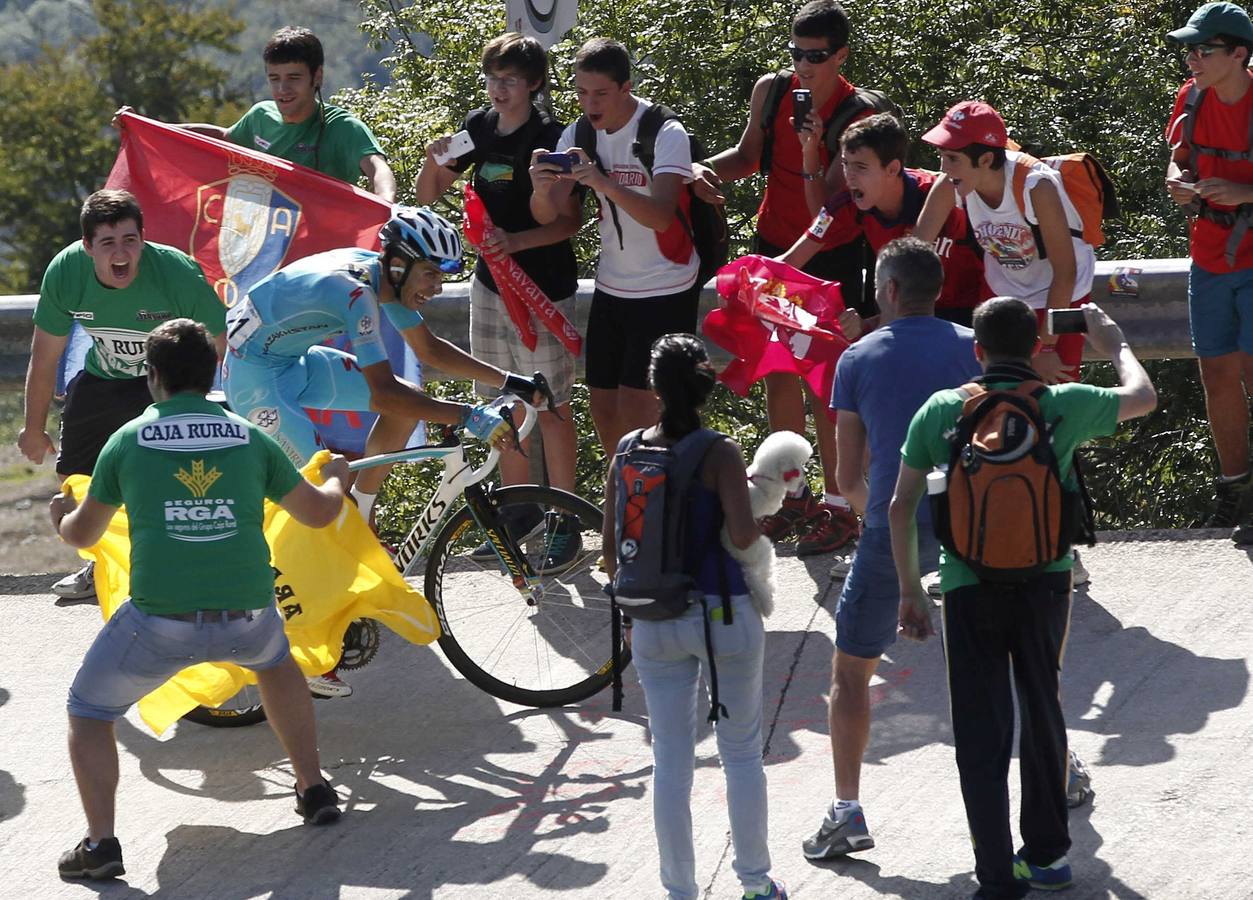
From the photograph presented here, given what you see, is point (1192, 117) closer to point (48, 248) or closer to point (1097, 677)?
point (1097, 677)

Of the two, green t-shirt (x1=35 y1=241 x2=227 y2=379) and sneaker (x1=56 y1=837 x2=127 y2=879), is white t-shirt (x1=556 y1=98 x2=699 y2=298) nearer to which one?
green t-shirt (x1=35 y1=241 x2=227 y2=379)

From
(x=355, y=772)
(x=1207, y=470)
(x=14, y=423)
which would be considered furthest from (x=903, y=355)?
(x=14, y=423)

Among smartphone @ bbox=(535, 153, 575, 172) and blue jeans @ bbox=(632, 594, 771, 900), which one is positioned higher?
smartphone @ bbox=(535, 153, 575, 172)

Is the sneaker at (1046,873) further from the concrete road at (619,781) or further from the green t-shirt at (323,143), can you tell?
the green t-shirt at (323,143)

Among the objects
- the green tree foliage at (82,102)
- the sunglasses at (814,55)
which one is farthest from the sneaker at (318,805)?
the green tree foliage at (82,102)

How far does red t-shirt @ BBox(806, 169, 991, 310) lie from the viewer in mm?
6516

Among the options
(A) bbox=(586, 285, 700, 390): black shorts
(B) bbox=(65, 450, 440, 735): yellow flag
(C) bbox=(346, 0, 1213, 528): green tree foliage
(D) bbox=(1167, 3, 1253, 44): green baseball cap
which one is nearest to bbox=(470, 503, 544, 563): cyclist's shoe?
(B) bbox=(65, 450, 440, 735): yellow flag

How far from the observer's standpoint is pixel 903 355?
4.79m

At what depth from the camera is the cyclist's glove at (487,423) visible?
5945mm

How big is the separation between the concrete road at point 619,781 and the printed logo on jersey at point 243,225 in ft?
6.10

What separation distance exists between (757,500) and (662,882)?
3.45 feet

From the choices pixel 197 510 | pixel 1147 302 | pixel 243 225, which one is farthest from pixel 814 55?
pixel 197 510

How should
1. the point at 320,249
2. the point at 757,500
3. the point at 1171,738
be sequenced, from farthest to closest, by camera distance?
the point at 320,249 → the point at 1171,738 → the point at 757,500

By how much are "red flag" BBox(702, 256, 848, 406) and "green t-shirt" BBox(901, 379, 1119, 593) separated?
2.15m
